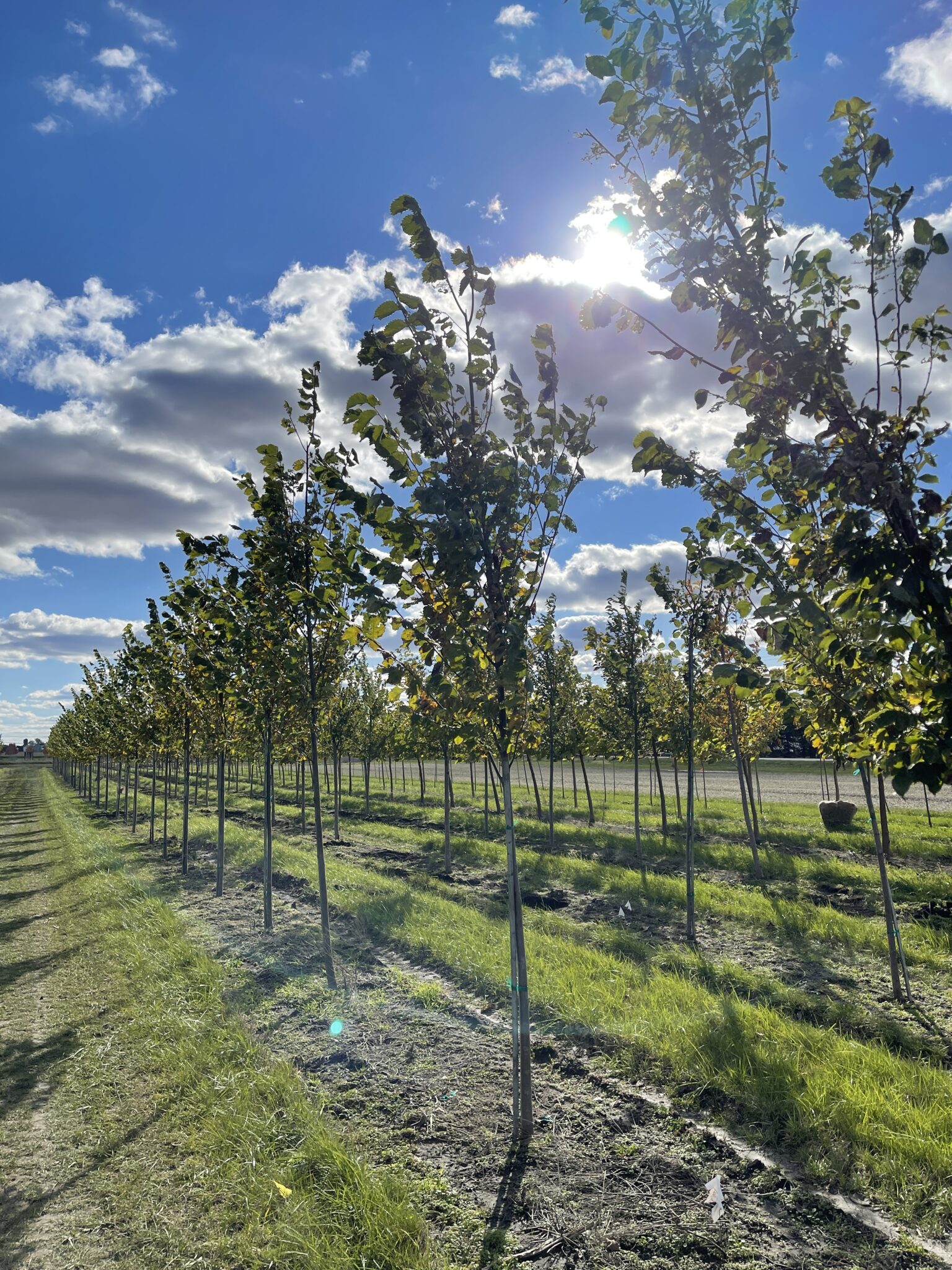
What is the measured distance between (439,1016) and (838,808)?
18.6m

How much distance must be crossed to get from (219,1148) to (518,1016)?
2114 mm

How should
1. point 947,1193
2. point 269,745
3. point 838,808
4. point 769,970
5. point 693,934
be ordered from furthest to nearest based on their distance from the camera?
point 838,808
point 269,745
point 693,934
point 769,970
point 947,1193

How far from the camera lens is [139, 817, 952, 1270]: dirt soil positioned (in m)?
3.36

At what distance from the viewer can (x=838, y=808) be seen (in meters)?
20.8

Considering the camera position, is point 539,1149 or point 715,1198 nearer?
point 715,1198

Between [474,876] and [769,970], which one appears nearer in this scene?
[769,970]

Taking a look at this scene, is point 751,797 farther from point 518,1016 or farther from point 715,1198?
point 715,1198

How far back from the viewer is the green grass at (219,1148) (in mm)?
3434


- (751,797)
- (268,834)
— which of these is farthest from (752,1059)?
(751,797)

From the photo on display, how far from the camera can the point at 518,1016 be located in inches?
178

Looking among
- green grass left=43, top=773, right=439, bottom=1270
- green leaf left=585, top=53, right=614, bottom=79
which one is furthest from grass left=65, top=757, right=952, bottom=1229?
green leaf left=585, top=53, right=614, bottom=79

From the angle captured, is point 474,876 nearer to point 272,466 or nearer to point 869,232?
point 272,466

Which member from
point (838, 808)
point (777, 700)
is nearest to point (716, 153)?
point (777, 700)

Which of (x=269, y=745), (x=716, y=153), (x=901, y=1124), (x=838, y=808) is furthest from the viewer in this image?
(x=838, y=808)
